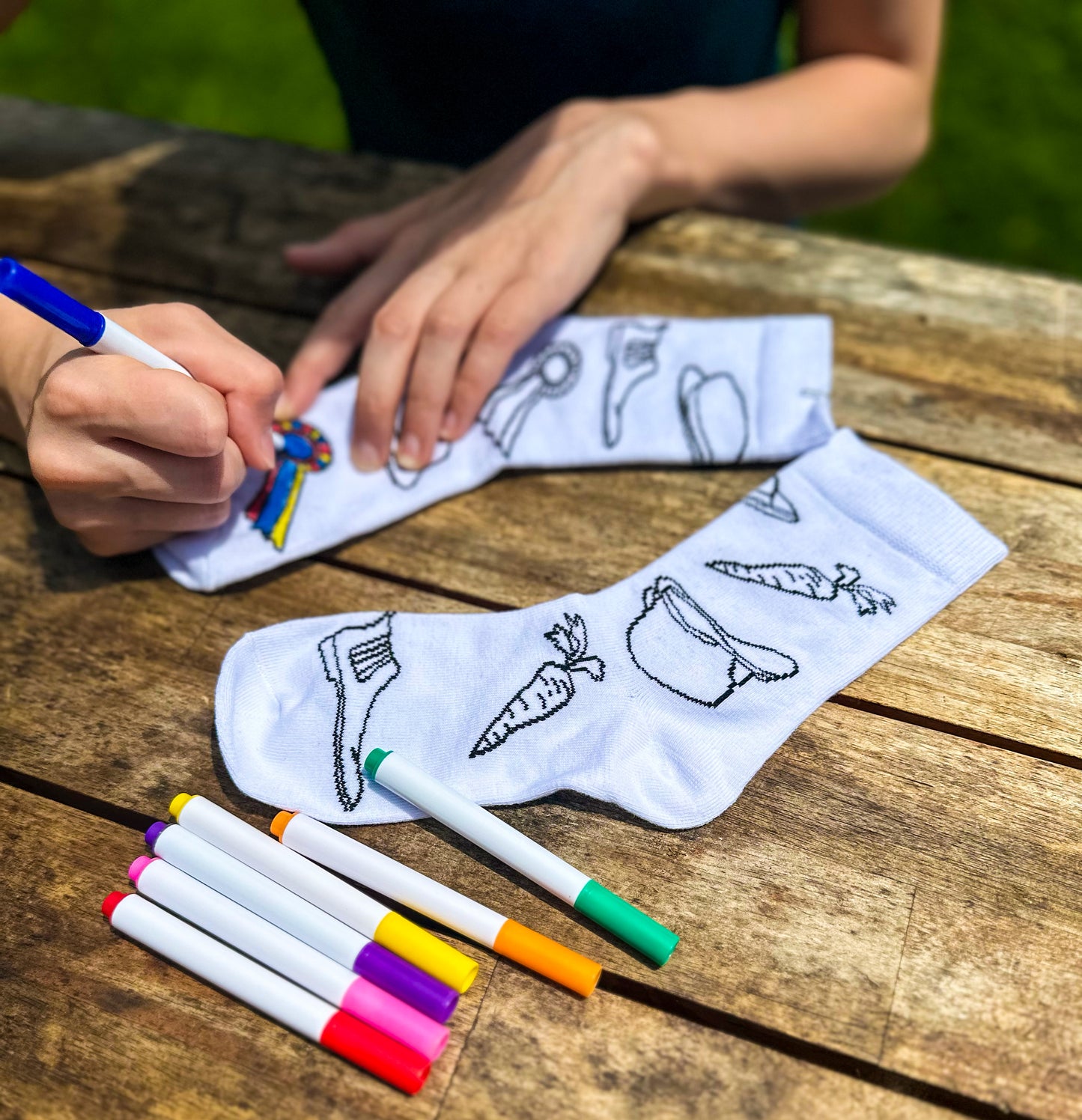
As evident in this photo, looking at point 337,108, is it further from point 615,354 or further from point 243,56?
point 615,354

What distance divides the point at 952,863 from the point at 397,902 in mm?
310

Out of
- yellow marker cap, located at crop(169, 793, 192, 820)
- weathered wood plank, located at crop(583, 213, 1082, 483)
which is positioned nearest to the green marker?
yellow marker cap, located at crop(169, 793, 192, 820)

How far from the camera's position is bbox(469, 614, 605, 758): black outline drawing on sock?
60 cm

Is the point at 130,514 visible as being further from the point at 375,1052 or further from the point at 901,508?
the point at 901,508

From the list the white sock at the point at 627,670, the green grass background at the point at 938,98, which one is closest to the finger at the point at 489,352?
the white sock at the point at 627,670

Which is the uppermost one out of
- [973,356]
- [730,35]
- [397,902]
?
[730,35]

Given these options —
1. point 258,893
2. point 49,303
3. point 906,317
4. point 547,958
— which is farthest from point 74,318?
point 906,317

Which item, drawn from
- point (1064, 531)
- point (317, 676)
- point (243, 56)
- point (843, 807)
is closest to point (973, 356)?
point (1064, 531)

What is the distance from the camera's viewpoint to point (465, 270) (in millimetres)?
832

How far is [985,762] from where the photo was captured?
0.59 metres

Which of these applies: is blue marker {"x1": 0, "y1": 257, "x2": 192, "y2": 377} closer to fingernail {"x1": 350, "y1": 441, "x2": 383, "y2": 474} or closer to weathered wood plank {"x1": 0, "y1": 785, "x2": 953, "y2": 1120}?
fingernail {"x1": 350, "y1": 441, "x2": 383, "y2": 474}

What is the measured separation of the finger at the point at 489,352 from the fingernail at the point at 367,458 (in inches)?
2.2

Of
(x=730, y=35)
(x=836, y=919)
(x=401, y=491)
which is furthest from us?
(x=730, y=35)

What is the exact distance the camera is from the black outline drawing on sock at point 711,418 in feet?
2.52
